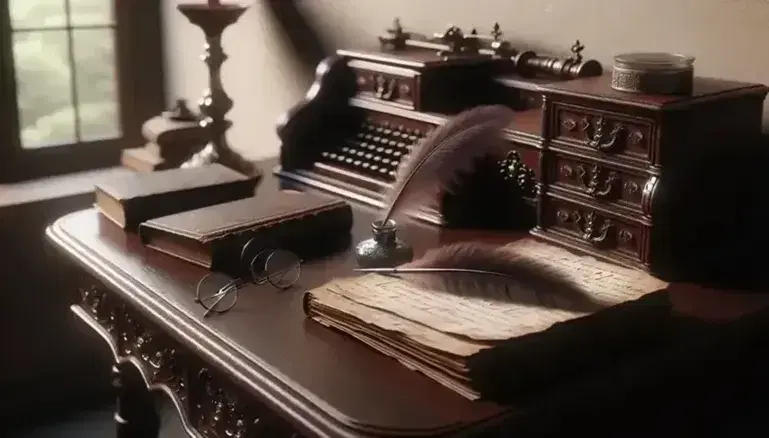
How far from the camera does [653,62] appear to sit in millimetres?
1284

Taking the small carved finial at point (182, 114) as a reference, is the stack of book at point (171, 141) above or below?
below

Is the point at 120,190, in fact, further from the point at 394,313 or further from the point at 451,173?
the point at 394,313

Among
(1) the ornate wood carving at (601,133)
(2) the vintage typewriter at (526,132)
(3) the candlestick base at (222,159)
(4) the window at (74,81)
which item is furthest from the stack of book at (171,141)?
(1) the ornate wood carving at (601,133)

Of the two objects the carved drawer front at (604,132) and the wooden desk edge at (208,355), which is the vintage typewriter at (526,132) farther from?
the wooden desk edge at (208,355)

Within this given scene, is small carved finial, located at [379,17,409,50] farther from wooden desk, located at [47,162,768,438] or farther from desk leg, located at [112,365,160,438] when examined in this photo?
desk leg, located at [112,365,160,438]

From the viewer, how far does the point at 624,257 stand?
1.32m

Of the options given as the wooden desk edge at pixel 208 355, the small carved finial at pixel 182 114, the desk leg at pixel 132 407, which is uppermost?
the small carved finial at pixel 182 114

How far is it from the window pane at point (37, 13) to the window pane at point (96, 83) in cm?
7

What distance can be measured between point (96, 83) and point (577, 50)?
1880 millimetres

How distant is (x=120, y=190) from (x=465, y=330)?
811mm

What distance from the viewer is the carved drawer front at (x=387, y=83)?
1.71 meters

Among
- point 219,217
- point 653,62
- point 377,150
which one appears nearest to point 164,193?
point 219,217

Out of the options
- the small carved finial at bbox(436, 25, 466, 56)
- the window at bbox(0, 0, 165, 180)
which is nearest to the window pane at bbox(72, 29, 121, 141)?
the window at bbox(0, 0, 165, 180)

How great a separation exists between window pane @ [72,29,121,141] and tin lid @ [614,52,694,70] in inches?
81.6
